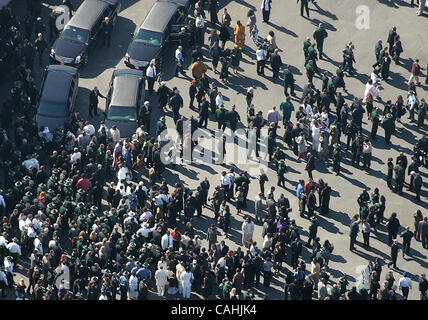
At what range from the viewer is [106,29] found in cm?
6062

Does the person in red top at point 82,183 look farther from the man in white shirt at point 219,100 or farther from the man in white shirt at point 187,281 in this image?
the man in white shirt at point 219,100

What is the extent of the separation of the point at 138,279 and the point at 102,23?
17225mm

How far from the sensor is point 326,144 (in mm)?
55250

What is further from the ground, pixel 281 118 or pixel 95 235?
pixel 281 118

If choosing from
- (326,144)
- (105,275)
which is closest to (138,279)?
(105,275)

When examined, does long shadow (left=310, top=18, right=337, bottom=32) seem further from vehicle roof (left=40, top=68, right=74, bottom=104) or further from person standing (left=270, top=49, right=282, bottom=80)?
vehicle roof (left=40, top=68, right=74, bottom=104)

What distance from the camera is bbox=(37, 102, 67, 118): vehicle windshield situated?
2174 inches

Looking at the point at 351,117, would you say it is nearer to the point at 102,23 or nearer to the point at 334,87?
the point at 334,87

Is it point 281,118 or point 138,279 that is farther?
point 281,118

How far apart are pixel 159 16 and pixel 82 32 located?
143 inches

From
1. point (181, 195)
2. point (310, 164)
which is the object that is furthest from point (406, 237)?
point (181, 195)

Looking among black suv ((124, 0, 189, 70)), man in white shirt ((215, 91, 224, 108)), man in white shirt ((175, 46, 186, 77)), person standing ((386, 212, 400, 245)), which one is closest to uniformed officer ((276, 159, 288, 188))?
man in white shirt ((215, 91, 224, 108))

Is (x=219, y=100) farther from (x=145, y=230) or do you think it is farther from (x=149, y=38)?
(x=145, y=230)

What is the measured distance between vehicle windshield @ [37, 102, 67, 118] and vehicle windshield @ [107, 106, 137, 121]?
6.25ft
